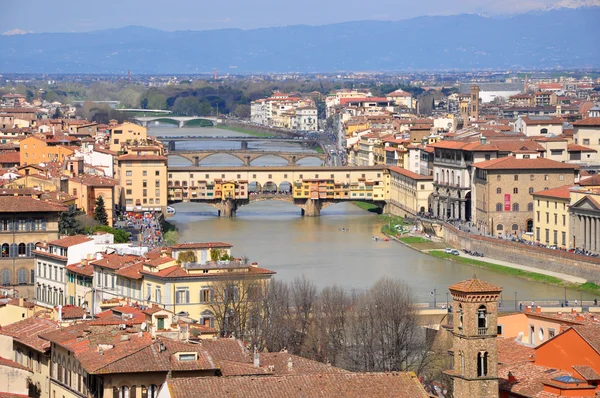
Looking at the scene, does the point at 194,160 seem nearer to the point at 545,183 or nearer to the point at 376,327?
the point at 545,183

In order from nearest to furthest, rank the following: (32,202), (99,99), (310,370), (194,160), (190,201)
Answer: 1. (310,370)
2. (32,202)
3. (190,201)
4. (194,160)
5. (99,99)

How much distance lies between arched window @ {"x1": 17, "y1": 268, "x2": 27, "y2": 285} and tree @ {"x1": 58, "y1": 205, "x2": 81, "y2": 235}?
11.1 ft

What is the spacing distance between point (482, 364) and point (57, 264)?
1143cm

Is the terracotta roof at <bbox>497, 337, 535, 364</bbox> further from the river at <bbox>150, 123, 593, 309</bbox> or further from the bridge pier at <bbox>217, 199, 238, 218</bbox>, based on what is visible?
the bridge pier at <bbox>217, 199, 238, 218</bbox>

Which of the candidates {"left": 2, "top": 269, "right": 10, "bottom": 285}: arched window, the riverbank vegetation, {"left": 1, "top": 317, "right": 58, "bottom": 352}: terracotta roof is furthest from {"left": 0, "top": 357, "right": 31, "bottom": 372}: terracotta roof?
{"left": 2, "top": 269, "right": 10, "bottom": 285}: arched window

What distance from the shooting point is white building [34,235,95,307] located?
74.9 feet

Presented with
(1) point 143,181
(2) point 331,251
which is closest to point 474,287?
(2) point 331,251

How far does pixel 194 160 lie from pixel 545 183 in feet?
84.1

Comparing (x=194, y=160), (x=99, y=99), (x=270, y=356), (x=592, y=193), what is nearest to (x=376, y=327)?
(x=270, y=356)

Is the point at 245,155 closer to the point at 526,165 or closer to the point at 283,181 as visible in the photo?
the point at 283,181

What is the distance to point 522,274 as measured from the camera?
3316 cm

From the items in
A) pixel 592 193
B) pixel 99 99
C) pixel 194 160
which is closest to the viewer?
pixel 592 193

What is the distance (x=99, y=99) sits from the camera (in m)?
133

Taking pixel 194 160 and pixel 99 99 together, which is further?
pixel 99 99
